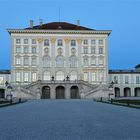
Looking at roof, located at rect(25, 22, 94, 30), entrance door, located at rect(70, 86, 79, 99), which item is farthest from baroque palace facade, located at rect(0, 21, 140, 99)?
entrance door, located at rect(70, 86, 79, 99)

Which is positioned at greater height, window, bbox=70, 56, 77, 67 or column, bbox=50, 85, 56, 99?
window, bbox=70, 56, 77, 67

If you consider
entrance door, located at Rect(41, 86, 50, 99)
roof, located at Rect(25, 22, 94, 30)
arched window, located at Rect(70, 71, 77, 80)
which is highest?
roof, located at Rect(25, 22, 94, 30)

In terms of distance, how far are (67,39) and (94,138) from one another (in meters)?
52.7

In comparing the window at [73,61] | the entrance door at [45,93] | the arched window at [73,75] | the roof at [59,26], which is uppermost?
the roof at [59,26]

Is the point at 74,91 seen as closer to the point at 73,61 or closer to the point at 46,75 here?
the point at 73,61

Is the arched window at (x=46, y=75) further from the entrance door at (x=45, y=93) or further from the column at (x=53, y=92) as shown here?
the column at (x=53, y=92)

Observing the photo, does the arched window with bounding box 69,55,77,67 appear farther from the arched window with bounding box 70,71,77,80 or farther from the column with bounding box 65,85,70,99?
→ the column with bounding box 65,85,70,99

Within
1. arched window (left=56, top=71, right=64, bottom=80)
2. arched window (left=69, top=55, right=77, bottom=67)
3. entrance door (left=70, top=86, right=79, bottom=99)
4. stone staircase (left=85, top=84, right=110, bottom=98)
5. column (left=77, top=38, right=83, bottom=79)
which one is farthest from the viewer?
arched window (left=69, top=55, right=77, bottom=67)

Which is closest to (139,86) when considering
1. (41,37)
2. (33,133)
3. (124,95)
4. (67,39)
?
(124,95)

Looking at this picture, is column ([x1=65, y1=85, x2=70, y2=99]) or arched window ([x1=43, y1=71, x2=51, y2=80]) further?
arched window ([x1=43, y1=71, x2=51, y2=80])

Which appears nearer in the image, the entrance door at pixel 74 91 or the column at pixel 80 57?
the entrance door at pixel 74 91

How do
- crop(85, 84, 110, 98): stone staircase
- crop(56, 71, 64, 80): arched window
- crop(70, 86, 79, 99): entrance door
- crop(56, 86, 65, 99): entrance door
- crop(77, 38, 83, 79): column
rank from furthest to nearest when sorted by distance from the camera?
crop(77, 38, 83, 79): column
crop(56, 71, 64, 80): arched window
crop(56, 86, 65, 99): entrance door
crop(70, 86, 79, 99): entrance door
crop(85, 84, 110, 98): stone staircase

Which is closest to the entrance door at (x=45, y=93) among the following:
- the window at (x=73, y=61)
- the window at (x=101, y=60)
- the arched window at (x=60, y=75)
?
the arched window at (x=60, y=75)

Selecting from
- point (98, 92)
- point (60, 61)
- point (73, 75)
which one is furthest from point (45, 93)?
point (98, 92)
